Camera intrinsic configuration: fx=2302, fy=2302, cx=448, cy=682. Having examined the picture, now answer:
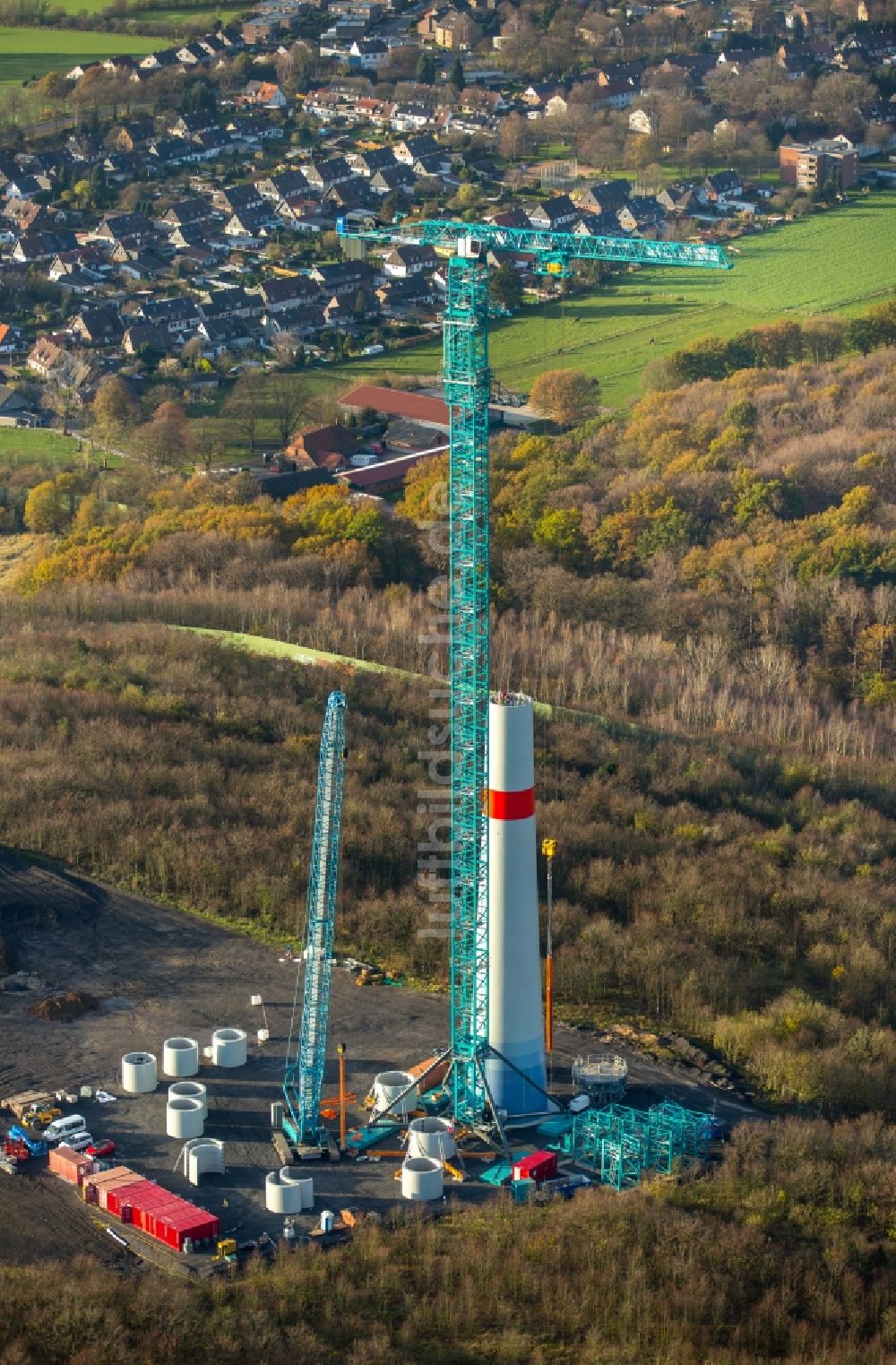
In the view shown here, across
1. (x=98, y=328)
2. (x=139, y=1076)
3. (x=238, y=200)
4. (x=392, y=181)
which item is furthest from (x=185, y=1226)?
(x=392, y=181)

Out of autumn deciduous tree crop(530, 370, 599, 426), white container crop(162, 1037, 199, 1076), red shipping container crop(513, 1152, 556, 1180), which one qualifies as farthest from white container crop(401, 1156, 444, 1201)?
autumn deciduous tree crop(530, 370, 599, 426)

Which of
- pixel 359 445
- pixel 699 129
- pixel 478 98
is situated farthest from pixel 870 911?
pixel 478 98

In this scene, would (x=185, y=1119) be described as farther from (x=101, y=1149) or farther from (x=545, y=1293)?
(x=545, y=1293)

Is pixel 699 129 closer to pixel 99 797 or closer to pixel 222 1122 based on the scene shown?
pixel 99 797

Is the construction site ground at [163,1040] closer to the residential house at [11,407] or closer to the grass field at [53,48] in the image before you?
the residential house at [11,407]

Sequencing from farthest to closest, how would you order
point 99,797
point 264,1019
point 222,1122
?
point 99,797
point 264,1019
point 222,1122

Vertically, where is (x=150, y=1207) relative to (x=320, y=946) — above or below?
below

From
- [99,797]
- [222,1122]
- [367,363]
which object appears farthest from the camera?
[367,363]
